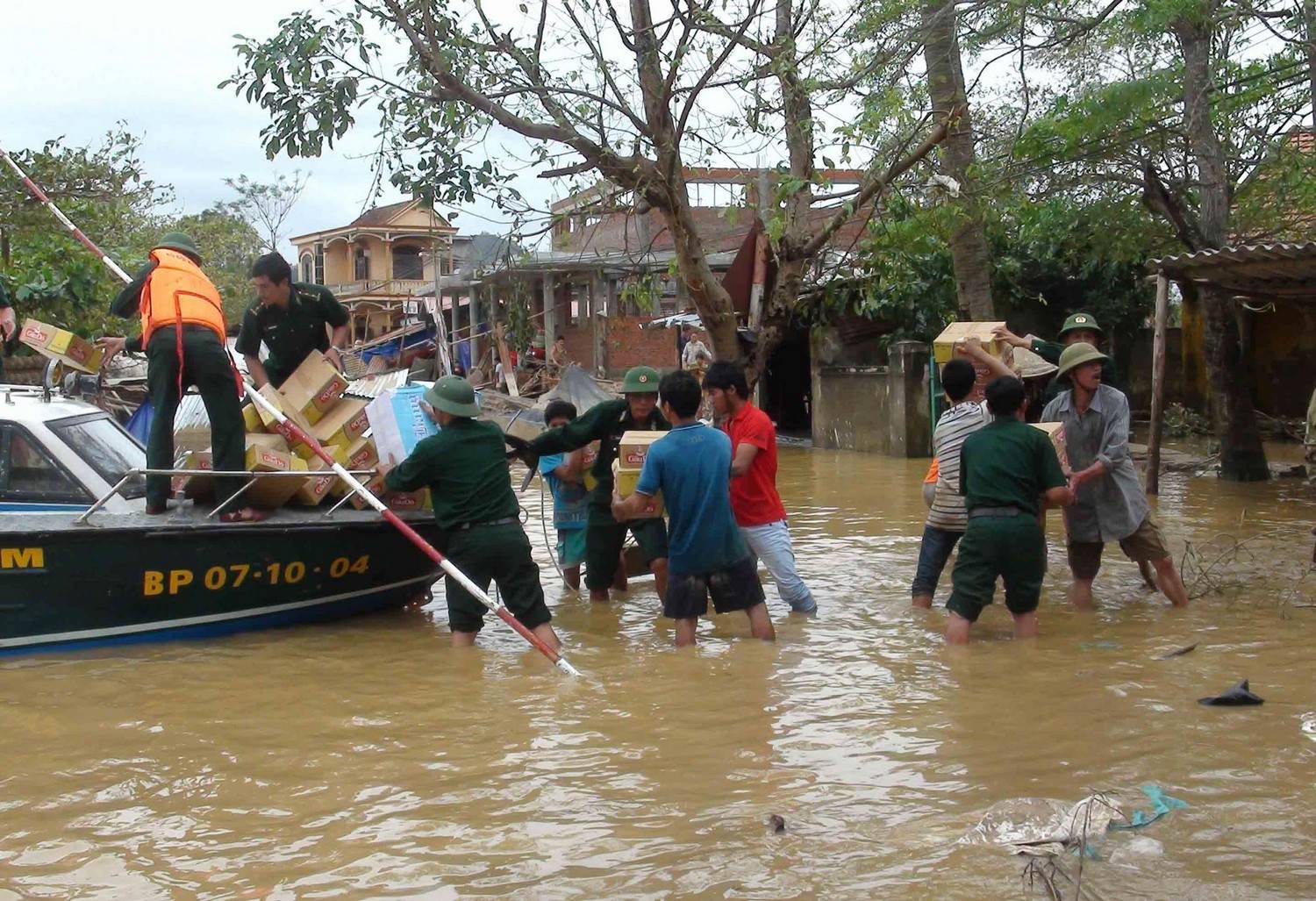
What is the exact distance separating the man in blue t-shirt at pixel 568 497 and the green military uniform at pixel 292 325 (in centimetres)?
154

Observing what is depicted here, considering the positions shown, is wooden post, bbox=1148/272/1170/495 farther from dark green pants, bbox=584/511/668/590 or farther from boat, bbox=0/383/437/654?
boat, bbox=0/383/437/654

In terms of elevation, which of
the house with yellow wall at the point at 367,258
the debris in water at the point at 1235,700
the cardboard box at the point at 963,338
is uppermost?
the house with yellow wall at the point at 367,258

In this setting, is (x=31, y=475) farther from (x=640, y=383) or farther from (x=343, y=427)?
(x=640, y=383)

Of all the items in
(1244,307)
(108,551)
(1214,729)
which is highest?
(1244,307)

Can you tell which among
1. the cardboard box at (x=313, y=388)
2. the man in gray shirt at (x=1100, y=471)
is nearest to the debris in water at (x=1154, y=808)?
the man in gray shirt at (x=1100, y=471)

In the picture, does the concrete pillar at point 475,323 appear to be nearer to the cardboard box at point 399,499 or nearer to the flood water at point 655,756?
the cardboard box at point 399,499

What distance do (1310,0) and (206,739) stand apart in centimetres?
1078

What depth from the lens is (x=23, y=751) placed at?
5.76 m

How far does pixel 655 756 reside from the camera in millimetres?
5633

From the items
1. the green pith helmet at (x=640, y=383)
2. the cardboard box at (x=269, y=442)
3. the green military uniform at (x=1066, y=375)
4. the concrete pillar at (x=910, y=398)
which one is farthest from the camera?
the concrete pillar at (x=910, y=398)

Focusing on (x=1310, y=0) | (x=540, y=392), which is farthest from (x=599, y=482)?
(x=540, y=392)

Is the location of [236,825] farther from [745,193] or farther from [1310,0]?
[1310,0]

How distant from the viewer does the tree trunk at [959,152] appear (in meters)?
12.6

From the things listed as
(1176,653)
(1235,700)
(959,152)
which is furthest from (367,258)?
(1235,700)
